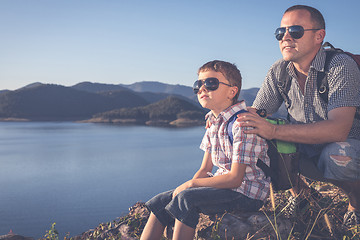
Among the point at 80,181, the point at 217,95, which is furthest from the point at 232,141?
the point at 80,181

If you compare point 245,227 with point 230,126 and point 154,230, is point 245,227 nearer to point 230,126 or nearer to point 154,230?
point 154,230

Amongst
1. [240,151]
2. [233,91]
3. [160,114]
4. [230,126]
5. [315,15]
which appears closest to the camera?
[240,151]

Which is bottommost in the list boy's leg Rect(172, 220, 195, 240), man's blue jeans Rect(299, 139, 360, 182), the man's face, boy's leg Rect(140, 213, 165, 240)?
boy's leg Rect(140, 213, 165, 240)

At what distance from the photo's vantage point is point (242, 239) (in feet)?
9.29

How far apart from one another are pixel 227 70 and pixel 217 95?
24 centimetres

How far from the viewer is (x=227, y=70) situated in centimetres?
277

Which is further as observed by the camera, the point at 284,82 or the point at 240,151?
the point at 284,82

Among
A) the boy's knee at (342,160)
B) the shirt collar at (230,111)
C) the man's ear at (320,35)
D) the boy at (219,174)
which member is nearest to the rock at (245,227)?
the boy at (219,174)

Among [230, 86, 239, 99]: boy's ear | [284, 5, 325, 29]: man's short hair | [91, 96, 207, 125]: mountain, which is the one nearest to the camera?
[230, 86, 239, 99]: boy's ear

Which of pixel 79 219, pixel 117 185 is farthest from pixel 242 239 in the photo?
pixel 117 185

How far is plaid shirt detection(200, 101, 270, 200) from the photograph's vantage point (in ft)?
8.05

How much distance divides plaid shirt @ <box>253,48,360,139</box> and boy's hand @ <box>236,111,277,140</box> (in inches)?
27.8

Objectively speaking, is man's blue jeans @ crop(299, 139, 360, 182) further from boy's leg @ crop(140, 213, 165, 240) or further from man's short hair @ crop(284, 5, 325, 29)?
boy's leg @ crop(140, 213, 165, 240)

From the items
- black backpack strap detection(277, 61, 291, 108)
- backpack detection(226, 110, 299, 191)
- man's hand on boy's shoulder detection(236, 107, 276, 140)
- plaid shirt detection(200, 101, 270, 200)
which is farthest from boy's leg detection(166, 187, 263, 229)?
black backpack strap detection(277, 61, 291, 108)
